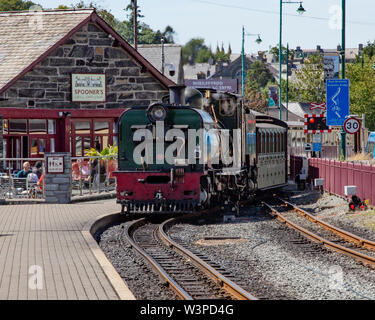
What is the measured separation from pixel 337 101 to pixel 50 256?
1752cm

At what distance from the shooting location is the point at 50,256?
42.1 ft

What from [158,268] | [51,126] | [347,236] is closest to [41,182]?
[51,126]

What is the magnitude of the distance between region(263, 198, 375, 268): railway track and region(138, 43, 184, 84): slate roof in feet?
125

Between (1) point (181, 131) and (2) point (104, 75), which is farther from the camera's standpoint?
(2) point (104, 75)

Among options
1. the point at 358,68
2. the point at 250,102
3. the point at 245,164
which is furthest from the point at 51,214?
the point at 250,102

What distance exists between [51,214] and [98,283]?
33.5 feet

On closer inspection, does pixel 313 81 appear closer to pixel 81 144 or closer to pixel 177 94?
pixel 81 144

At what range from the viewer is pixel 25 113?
105ft

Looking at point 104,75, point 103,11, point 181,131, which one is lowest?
point 181,131

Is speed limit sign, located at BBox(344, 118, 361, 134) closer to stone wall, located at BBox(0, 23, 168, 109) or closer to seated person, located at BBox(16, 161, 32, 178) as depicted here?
seated person, located at BBox(16, 161, 32, 178)

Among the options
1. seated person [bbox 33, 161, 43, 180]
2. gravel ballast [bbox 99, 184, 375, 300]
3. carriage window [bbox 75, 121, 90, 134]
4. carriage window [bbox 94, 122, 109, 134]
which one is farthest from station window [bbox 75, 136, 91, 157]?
gravel ballast [bbox 99, 184, 375, 300]

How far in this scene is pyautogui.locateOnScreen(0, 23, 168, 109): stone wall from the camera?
105ft

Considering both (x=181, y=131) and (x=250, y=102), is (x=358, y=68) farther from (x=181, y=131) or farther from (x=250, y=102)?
(x=181, y=131)

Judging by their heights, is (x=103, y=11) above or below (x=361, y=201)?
above
